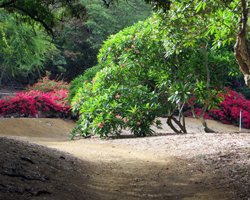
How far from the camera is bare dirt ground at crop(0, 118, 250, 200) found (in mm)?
5536

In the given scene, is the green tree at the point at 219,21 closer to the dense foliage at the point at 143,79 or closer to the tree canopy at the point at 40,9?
the tree canopy at the point at 40,9

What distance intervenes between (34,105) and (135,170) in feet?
42.4

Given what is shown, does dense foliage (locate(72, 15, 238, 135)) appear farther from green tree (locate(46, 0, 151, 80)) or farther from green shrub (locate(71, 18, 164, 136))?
green tree (locate(46, 0, 151, 80))

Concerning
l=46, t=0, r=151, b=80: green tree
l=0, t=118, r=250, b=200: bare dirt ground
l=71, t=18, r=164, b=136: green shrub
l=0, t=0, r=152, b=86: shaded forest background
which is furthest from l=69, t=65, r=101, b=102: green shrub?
l=46, t=0, r=151, b=80: green tree

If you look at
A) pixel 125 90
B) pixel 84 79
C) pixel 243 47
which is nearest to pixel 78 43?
pixel 84 79

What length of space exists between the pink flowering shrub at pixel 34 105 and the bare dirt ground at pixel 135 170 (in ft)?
29.9

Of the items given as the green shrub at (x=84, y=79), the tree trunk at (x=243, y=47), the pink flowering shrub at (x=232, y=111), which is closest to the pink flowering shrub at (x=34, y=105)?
the green shrub at (x=84, y=79)

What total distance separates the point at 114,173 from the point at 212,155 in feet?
8.00

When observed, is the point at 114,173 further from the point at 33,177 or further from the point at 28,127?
the point at 28,127

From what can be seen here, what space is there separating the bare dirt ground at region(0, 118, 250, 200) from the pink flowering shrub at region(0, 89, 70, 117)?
9.10 meters

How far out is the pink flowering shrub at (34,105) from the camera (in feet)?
63.6

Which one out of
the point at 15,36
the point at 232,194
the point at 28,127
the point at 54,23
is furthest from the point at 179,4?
the point at 15,36

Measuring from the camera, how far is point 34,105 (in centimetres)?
1964

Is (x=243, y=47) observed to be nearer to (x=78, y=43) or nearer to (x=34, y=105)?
(x=34, y=105)
